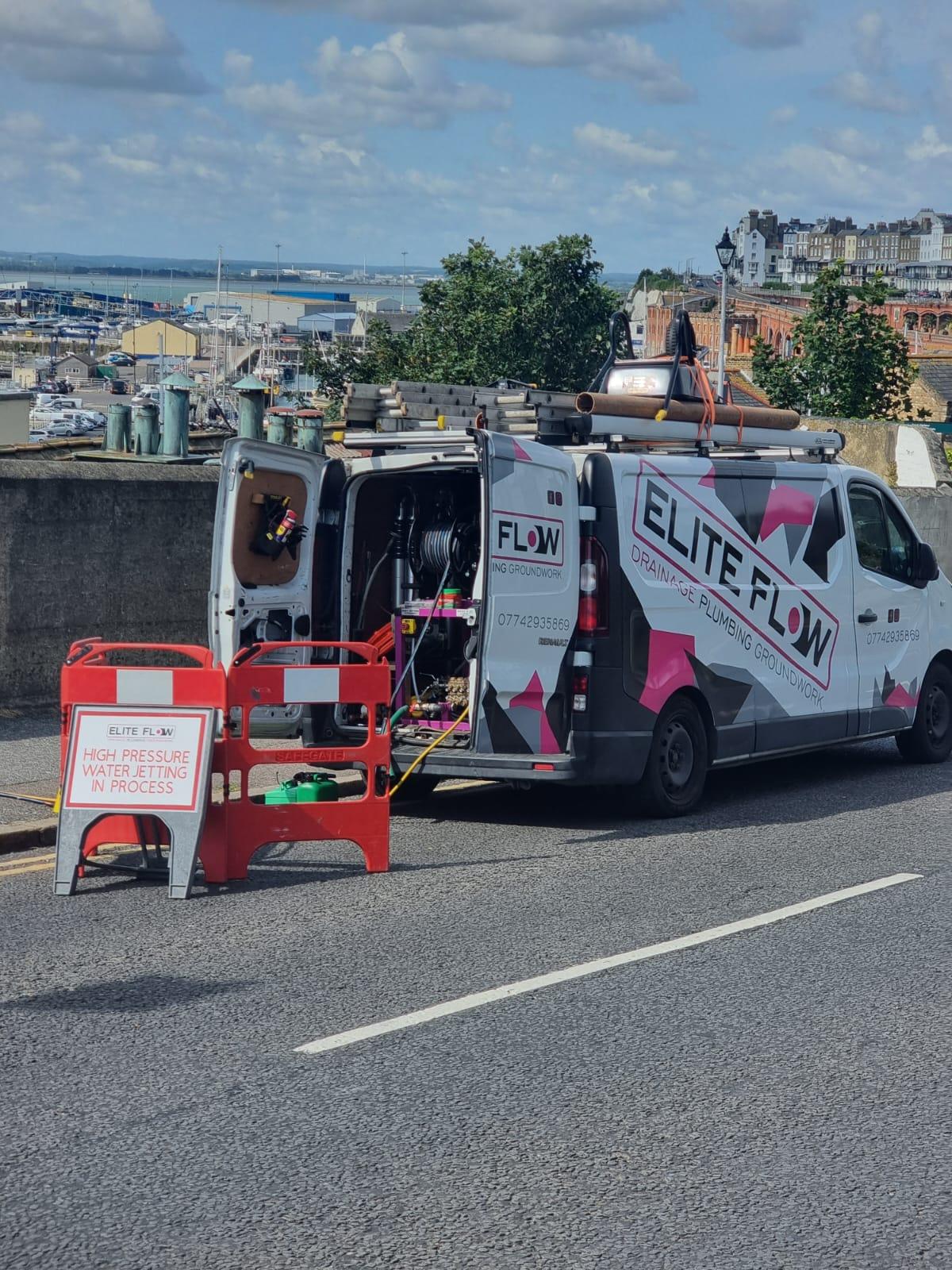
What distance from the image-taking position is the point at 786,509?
35.8 feet

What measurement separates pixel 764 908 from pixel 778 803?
3.16m

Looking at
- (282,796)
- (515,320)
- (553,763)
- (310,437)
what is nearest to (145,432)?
(310,437)

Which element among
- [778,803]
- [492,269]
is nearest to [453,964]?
[778,803]

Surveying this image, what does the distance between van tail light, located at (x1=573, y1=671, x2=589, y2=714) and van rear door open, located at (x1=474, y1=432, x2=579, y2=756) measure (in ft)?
0.15

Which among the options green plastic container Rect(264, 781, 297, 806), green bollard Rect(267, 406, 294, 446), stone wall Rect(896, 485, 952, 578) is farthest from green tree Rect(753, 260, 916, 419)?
green plastic container Rect(264, 781, 297, 806)

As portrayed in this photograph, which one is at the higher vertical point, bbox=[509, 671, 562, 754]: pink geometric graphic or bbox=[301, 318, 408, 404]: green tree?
bbox=[301, 318, 408, 404]: green tree

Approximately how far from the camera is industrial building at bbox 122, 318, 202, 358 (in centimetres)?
16112

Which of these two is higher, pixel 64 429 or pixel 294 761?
pixel 64 429

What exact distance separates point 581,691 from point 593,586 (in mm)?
618

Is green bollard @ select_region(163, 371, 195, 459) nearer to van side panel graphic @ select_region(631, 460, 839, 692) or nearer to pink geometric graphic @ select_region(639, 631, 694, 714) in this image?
van side panel graphic @ select_region(631, 460, 839, 692)

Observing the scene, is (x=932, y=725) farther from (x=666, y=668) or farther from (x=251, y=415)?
(x=251, y=415)

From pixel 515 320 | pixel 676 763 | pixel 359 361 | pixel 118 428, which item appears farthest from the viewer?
pixel 359 361

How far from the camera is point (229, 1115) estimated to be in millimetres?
5027

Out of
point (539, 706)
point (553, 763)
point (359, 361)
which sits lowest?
point (553, 763)
